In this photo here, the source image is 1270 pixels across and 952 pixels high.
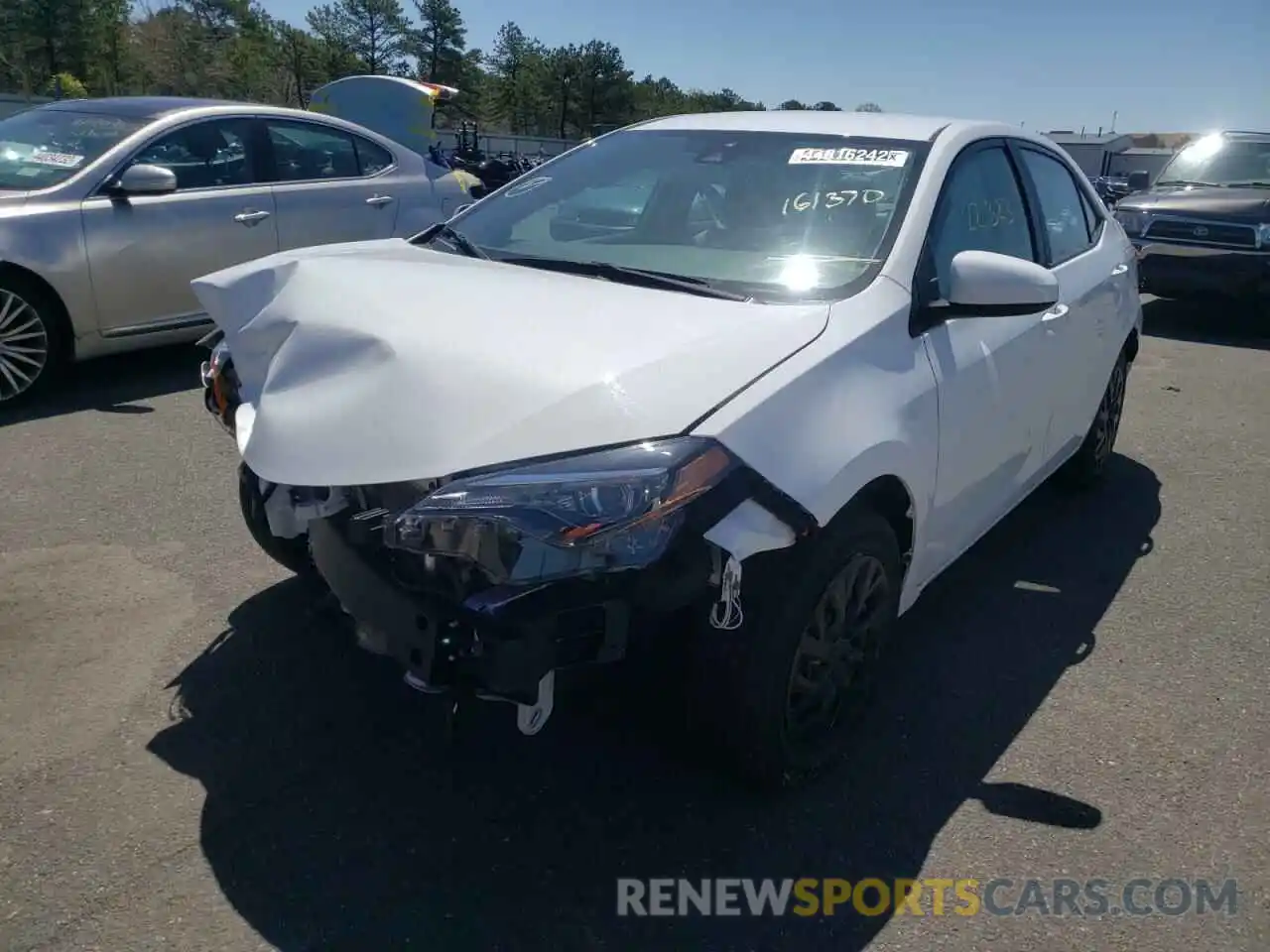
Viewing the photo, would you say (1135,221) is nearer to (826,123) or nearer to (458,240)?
(826,123)

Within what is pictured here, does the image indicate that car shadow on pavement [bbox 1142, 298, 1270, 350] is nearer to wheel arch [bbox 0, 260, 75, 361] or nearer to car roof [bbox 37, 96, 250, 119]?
car roof [bbox 37, 96, 250, 119]

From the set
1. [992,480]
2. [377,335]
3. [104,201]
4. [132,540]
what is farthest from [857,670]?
[104,201]

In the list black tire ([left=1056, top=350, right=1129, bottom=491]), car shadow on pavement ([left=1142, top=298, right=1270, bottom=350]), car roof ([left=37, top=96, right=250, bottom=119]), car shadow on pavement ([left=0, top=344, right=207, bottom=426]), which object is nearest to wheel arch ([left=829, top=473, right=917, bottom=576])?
black tire ([left=1056, top=350, right=1129, bottom=491])

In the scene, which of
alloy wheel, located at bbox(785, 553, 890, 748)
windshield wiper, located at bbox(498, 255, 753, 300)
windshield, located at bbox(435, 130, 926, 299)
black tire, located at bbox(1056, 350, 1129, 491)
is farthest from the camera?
black tire, located at bbox(1056, 350, 1129, 491)

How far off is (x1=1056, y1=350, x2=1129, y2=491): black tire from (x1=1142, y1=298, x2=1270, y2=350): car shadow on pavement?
15.9 ft

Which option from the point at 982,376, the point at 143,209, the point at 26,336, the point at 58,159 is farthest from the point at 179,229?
the point at 982,376

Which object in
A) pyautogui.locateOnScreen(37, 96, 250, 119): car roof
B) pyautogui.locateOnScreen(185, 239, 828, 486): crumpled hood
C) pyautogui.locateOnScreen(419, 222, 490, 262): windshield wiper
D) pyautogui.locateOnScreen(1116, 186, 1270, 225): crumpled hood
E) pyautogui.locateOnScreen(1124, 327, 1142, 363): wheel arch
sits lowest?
pyautogui.locateOnScreen(1124, 327, 1142, 363): wheel arch

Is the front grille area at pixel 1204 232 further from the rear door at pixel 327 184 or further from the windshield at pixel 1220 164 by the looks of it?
the rear door at pixel 327 184

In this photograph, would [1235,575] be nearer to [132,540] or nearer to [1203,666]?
[1203,666]

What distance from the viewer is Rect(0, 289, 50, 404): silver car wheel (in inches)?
213

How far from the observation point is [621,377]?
226cm

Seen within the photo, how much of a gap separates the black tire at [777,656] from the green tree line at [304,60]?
36.6 meters

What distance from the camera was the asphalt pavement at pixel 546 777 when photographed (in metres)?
2.29

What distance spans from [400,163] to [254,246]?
149 cm
